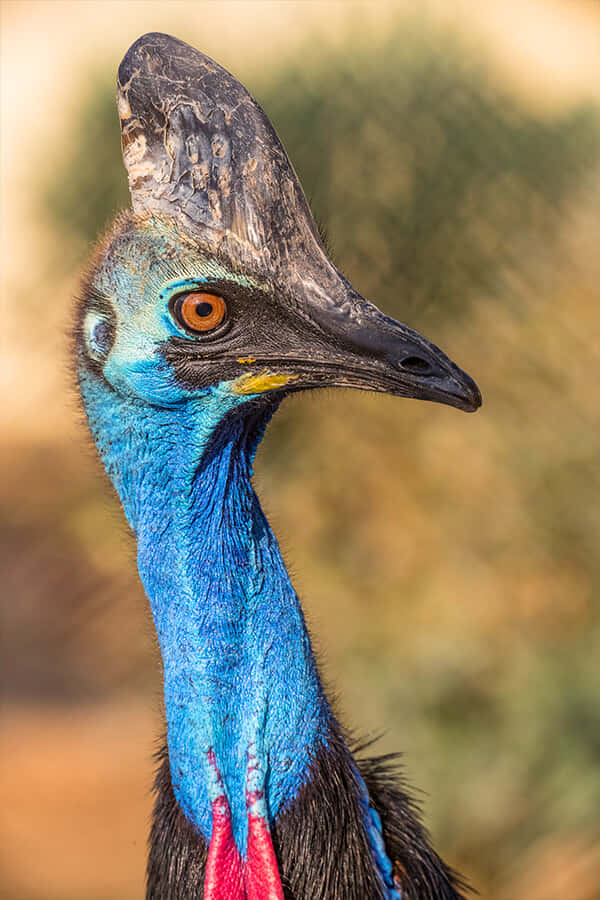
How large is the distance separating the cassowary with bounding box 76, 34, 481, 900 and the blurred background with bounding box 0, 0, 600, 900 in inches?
92.5

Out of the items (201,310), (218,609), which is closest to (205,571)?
(218,609)

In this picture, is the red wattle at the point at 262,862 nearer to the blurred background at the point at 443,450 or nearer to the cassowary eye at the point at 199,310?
the cassowary eye at the point at 199,310

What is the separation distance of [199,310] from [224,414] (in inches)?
6.5

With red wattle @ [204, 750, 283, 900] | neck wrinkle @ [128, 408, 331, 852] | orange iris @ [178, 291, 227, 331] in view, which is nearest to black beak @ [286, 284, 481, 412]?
orange iris @ [178, 291, 227, 331]

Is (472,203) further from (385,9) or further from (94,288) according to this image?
(94,288)

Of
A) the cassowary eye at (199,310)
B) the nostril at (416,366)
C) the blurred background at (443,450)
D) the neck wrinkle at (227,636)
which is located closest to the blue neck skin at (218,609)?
the neck wrinkle at (227,636)

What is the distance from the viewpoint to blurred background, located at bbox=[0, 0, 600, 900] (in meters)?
4.02

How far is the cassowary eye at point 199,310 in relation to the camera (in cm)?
152

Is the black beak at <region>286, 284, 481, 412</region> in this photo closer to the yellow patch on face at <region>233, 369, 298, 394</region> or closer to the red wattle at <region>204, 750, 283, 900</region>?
the yellow patch on face at <region>233, 369, 298, 394</region>

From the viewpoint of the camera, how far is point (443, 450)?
4.30 meters

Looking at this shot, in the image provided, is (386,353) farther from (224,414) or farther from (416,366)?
(224,414)

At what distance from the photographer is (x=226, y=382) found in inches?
61.7

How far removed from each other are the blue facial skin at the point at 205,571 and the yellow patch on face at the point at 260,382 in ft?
0.05

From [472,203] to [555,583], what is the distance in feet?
5.17
